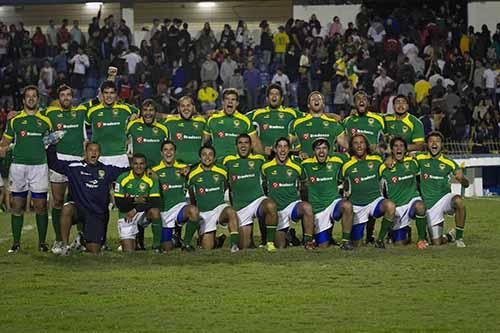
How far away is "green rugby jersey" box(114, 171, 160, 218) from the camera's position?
15.3 metres

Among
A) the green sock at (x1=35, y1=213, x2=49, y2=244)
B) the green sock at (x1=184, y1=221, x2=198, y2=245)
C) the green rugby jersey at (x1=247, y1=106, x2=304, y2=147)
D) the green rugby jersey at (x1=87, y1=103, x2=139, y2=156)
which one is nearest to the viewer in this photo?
the green sock at (x1=184, y1=221, x2=198, y2=245)

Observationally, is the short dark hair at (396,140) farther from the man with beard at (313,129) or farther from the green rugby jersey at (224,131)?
the green rugby jersey at (224,131)

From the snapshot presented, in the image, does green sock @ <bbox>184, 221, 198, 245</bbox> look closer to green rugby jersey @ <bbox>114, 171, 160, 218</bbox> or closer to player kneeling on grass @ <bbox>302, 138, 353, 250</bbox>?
green rugby jersey @ <bbox>114, 171, 160, 218</bbox>

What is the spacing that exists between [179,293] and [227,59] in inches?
707

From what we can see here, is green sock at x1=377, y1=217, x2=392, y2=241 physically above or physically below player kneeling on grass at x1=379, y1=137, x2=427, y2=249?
below

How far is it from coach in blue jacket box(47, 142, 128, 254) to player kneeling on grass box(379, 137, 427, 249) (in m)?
3.51

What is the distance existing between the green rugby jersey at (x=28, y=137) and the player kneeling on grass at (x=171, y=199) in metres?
1.49

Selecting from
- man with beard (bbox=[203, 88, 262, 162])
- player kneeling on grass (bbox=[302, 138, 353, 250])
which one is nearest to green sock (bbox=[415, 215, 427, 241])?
player kneeling on grass (bbox=[302, 138, 353, 250])

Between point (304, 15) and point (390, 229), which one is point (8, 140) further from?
point (304, 15)

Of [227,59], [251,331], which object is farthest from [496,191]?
[251,331]

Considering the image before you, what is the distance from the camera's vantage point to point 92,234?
1551 cm

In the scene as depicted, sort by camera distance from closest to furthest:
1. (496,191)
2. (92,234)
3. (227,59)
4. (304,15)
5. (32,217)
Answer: (92,234) → (32,217) → (496,191) → (227,59) → (304,15)

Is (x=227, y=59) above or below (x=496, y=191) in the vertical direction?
above

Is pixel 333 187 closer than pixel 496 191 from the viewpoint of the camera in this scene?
Yes
